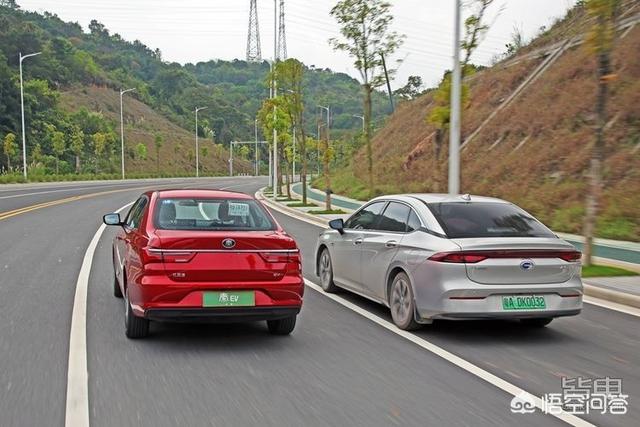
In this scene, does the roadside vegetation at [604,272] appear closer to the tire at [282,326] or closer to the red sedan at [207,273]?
the tire at [282,326]

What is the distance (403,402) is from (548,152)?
66.1 feet

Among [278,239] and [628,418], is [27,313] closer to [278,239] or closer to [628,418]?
[278,239]

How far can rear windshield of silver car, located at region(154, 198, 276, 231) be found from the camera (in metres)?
6.86

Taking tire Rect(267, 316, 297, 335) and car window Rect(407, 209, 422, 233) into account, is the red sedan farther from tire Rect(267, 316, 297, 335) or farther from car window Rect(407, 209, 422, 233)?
car window Rect(407, 209, 422, 233)

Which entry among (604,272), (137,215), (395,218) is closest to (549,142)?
(604,272)

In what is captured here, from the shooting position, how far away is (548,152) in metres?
23.4

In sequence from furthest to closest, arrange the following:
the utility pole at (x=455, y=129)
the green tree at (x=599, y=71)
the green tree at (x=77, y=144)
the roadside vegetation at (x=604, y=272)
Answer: the green tree at (x=77, y=144), the utility pole at (x=455, y=129), the green tree at (x=599, y=71), the roadside vegetation at (x=604, y=272)

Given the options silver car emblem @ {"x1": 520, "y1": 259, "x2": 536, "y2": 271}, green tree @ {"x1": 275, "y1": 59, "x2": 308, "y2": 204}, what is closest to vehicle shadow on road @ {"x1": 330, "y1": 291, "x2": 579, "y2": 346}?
silver car emblem @ {"x1": 520, "y1": 259, "x2": 536, "y2": 271}

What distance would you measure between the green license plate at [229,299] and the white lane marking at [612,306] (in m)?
4.91

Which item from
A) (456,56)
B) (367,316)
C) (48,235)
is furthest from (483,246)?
(48,235)

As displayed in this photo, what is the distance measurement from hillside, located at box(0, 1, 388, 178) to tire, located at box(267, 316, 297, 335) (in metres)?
31.5

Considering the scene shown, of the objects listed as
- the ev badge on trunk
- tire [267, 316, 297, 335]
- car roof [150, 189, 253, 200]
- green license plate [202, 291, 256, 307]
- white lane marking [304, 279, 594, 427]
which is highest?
car roof [150, 189, 253, 200]

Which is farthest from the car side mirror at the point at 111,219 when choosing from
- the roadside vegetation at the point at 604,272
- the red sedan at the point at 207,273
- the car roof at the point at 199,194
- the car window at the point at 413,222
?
the roadside vegetation at the point at 604,272

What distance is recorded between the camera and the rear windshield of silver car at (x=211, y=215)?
686cm
